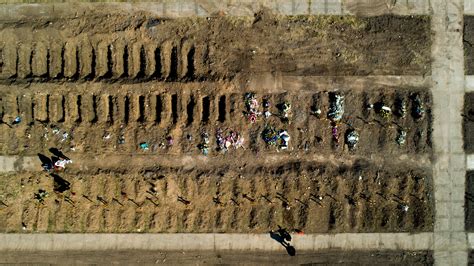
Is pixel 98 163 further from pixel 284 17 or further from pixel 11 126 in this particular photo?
pixel 284 17

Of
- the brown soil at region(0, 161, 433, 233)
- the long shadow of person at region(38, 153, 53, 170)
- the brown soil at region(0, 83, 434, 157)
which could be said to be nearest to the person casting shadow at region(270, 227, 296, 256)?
the brown soil at region(0, 161, 433, 233)

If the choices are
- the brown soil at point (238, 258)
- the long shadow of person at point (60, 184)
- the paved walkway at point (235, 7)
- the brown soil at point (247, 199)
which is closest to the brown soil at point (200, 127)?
the brown soil at point (247, 199)

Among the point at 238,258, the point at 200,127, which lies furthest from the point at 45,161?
the point at 238,258

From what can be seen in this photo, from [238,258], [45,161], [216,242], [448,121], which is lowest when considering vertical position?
[238,258]

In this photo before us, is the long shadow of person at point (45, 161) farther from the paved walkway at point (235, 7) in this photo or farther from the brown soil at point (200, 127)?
the paved walkway at point (235, 7)

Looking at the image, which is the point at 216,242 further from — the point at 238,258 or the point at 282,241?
the point at 282,241

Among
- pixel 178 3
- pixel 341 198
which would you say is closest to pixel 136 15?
pixel 178 3

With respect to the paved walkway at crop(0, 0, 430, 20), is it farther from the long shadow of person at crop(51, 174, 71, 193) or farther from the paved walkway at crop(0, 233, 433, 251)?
the paved walkway at crop(0, 233, 433, 251)
